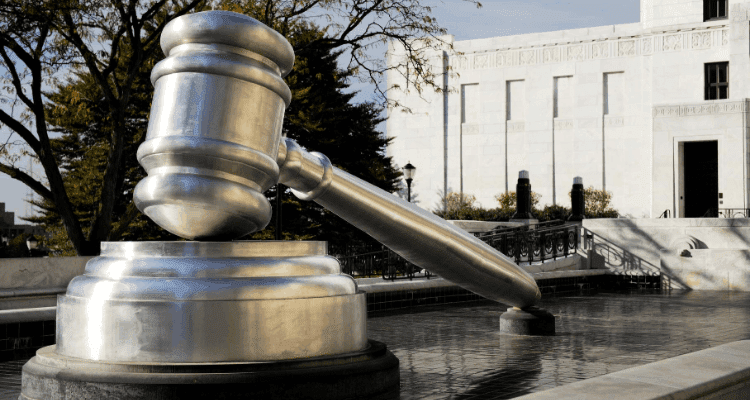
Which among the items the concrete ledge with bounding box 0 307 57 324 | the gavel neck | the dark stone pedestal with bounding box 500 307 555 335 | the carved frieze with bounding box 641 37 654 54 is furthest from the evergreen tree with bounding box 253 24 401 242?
the gavel neck

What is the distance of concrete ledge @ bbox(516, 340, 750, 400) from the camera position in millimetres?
3043

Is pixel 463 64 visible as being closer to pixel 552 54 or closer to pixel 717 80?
pixel 552 54

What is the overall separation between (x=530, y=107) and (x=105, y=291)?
39.9m

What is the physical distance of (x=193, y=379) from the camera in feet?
10.4

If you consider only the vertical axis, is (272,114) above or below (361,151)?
below

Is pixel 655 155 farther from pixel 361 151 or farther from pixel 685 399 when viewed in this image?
pixel 685 399

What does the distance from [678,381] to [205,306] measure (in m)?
2.05

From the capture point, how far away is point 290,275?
3541 mm

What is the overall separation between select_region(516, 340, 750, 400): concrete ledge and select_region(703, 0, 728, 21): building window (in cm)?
3764

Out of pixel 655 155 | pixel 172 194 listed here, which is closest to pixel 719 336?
pixel 172 194

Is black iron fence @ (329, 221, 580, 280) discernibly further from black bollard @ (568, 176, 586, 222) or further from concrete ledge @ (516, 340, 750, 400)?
concrete ledge @ (516, 340, 750, 400)

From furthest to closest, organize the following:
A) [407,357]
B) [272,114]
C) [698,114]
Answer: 1. [698,114]
2. [407,357]
3. [272,114]

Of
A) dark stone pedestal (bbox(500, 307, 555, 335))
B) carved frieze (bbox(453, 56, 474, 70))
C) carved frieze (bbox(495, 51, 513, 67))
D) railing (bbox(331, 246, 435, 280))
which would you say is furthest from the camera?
carved frieze (bbox(453, 56, 474, 70))

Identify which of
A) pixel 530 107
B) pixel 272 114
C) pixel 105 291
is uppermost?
pixel 530 107
